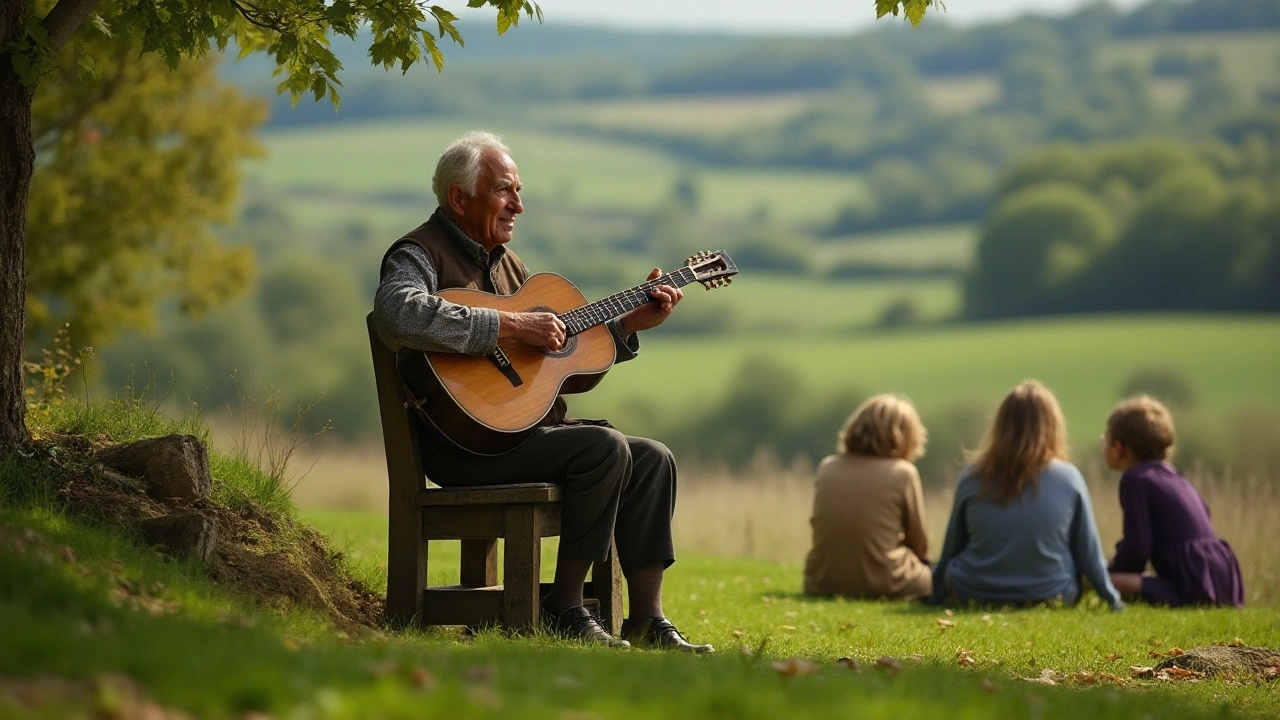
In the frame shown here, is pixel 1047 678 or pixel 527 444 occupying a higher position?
pixel 527 444

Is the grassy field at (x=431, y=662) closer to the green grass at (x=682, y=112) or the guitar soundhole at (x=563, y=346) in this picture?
the guitar soundhole at (x=563, y=346)

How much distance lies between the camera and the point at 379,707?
3.42 m

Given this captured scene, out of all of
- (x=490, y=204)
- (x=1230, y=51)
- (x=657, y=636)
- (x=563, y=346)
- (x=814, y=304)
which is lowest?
(x=657, y=636)

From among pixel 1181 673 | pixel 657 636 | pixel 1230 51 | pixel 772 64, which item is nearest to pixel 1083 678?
pixel 1181 673

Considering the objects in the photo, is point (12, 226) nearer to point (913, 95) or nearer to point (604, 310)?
point (604, 310)

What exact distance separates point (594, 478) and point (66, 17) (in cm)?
307

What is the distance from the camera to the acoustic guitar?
6098 millimetres

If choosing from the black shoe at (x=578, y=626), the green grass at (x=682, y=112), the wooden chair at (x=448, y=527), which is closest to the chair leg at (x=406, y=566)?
the wooden chair at (x=448, y=527)

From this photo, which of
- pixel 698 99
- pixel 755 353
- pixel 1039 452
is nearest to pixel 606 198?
pixel 698 99

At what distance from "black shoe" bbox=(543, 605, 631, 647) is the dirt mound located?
79 cm

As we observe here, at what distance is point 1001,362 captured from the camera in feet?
234

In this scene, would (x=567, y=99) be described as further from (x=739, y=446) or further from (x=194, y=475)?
(x=194, y=475)

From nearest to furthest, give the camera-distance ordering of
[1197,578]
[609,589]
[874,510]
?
1. [609,589]
2. [1197,578]
3. [874,510]

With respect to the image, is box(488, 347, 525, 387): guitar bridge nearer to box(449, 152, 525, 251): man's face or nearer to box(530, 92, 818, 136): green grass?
box(449, 152, 525, 251): man's face
